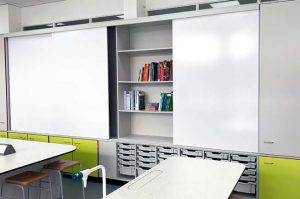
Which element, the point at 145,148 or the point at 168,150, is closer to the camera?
the point at 168,150

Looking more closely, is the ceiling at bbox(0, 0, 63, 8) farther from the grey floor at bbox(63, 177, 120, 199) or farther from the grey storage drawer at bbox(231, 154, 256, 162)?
the grey storage drawer at bbox(231, 154, 256, 162)

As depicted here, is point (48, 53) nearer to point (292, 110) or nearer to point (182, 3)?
point (182, 3)

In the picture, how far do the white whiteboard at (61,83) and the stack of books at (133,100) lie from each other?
0.32 metres

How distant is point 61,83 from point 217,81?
264 cm

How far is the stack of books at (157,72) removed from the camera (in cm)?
427

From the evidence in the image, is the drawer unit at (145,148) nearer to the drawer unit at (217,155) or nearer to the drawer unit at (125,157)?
the drawer unit at (125,157)

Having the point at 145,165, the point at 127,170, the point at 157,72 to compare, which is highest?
the point at 157,72

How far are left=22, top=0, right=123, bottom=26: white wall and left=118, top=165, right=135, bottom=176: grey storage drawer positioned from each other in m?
2.55

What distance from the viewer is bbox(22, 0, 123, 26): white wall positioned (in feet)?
16.0

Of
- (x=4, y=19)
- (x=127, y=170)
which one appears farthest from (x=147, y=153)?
(x=4, y=19)

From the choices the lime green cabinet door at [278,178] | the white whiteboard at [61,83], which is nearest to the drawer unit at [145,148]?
the white whiteboard at [61,83]

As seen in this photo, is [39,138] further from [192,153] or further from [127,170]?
[192,153]

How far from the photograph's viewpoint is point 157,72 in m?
4.39

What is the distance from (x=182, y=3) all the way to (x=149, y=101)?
1629mm
